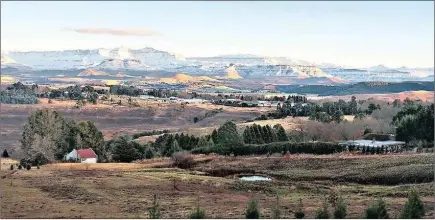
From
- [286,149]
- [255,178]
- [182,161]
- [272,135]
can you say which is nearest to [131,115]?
[272,135]

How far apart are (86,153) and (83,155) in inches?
15.1

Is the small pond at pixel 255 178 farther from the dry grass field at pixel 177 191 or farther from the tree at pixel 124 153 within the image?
the tree at pixel 124 153

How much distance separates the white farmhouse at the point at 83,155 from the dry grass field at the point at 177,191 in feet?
15.4

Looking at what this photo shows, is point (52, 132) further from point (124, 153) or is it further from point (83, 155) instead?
point (124, 153)

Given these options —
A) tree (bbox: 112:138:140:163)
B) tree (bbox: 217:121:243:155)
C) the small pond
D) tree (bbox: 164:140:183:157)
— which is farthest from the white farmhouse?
the small pond

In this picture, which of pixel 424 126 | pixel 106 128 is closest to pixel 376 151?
pixel 424 126

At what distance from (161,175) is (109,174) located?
274cm

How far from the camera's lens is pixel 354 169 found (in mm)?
30062

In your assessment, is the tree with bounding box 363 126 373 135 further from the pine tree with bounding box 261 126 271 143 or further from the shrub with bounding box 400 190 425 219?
the shrub with bounding box 400 190 425 219

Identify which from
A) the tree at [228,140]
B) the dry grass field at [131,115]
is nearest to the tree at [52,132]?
the tree at [228,140]

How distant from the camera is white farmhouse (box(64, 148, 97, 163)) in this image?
39344mm

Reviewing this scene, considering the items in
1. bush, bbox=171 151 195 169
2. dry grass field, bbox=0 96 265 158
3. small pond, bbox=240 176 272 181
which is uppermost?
small pond, bbox=240 176 272 181

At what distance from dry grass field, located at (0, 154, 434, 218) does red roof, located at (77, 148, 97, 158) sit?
16.2 ft

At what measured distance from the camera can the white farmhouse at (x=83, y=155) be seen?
3934cm
